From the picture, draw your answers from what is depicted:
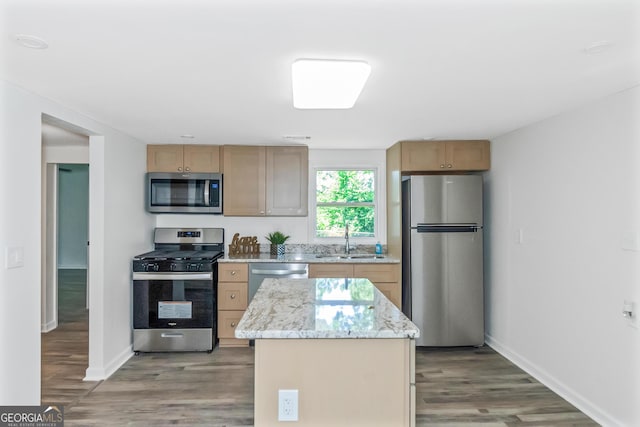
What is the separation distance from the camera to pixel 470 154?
4.05 meters

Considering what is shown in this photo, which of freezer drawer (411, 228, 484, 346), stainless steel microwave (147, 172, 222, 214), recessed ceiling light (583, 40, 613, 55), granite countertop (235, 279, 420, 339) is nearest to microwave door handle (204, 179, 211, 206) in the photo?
stainless steel microwave (147, 172, 222, 214)

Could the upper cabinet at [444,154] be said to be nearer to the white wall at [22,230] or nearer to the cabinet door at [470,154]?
the cabinet door at [470,154]

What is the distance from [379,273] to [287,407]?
2436 mm

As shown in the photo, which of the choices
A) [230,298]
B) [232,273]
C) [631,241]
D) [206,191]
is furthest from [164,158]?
[631,241]

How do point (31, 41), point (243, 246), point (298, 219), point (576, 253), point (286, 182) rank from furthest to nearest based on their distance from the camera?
point (298, 219)
point (243, 246)
point (286, 182)
point (576, 253)
point (31, 41)

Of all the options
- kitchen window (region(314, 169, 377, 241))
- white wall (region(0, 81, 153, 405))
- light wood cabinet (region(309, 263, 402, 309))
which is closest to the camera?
white wall (region(0, 81, 153, 405))

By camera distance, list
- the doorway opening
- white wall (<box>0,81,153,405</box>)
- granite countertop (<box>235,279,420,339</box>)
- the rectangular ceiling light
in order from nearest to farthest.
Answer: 1. granite countertop (<box>235,279,420,339</box>)
2. the rectangular ceiling light
3. white wall (<box>0,81,153,405</box>)
4. the doorway opening

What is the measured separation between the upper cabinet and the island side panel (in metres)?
2.66

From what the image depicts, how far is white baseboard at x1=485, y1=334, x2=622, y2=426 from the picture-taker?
252cm

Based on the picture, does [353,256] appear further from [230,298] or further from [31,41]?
[31,41]

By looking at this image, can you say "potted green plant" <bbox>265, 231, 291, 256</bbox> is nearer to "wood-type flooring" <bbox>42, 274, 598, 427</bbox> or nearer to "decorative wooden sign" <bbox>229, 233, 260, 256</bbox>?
"decorative wooden sign" <bbox>229, 233, 260, 256</bbox>

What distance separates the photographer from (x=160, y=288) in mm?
3803

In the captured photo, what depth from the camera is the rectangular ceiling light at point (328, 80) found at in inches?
70.7

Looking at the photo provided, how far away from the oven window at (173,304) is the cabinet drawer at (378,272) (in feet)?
4.99
